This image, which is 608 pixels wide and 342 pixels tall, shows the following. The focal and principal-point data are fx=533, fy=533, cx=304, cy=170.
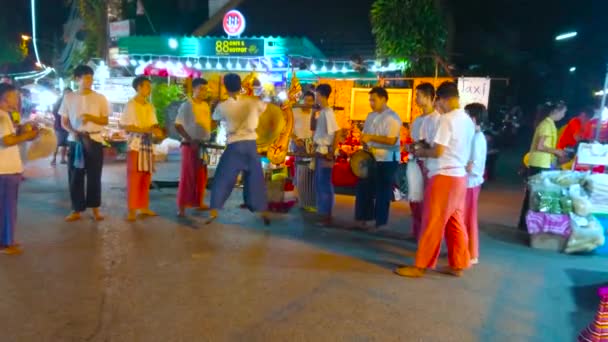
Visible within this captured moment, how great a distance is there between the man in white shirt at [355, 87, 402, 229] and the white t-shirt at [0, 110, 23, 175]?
3582mm

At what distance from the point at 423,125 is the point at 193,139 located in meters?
3.05

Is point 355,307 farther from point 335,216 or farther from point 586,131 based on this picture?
point 586,131

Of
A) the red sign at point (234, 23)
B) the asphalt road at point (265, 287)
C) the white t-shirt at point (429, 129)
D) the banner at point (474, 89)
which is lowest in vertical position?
the asphalt road at point (265, 287)

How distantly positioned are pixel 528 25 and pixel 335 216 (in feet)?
51.9

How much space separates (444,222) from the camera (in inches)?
183

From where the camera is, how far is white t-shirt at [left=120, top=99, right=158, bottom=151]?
6418 millimetres

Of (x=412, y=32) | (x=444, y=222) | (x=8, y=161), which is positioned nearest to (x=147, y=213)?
(x=8, y=161)

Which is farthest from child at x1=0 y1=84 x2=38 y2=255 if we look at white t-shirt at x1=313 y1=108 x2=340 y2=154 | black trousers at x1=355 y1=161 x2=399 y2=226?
black trousers at x1=355 y1=161 x2=399 y2=226

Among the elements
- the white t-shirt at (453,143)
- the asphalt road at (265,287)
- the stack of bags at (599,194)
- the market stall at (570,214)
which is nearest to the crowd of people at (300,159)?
the white t-shirt at (453,143)

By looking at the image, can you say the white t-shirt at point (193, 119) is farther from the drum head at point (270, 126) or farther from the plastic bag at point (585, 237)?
the plastic bag at point (585, 237)

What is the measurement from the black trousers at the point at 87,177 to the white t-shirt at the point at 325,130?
2668mm

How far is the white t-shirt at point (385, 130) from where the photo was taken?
19.8 ft

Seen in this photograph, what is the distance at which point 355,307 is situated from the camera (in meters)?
4.07

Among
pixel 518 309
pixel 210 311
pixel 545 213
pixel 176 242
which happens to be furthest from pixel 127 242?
pixel 545 213
